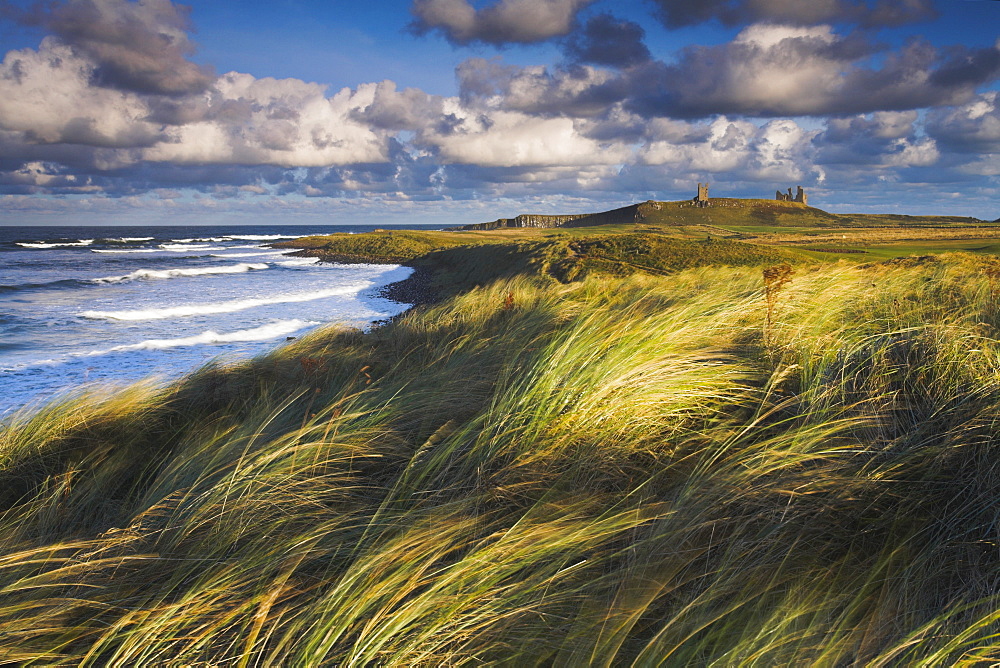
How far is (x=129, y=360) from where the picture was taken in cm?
985

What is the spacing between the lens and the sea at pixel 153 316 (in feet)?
29.5

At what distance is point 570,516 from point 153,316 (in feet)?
53.5

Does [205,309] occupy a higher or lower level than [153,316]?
higher

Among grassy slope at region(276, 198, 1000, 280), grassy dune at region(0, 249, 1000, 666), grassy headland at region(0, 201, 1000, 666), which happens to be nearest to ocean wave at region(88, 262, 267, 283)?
grassy slope at region(276, 198, 1000, 280)

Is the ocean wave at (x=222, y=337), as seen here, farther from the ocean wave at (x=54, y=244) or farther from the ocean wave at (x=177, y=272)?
the ocean wave at (x=54, y=244)

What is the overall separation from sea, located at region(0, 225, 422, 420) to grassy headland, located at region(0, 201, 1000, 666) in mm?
3251

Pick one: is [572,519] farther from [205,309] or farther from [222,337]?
[205,309]

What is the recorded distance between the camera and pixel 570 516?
6.46 feet

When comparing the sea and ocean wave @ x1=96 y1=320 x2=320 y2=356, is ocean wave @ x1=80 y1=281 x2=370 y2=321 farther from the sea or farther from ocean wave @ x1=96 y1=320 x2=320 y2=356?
ocean wave @ x1=96 y1=320 x2=320 y2=356

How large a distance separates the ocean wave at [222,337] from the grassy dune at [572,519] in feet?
27.6

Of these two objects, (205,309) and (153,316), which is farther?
(205,309)

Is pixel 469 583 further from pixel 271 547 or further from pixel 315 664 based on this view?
pixel 271 547

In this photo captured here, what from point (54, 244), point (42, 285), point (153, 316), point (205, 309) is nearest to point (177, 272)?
point (42, 285)

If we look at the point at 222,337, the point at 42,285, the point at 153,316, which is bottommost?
the point at 222,337
